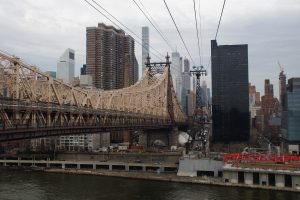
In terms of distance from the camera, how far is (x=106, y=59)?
582 feet

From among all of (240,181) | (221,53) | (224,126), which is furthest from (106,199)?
(221,53)

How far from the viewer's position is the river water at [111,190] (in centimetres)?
4516

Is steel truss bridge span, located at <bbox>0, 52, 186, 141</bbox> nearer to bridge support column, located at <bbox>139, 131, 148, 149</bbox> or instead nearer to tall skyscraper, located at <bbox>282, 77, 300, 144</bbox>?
bridge support column, located at <bbox>139, 131, 148, 149</bbox>

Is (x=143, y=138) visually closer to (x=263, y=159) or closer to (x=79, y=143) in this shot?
(x=79, y=143)

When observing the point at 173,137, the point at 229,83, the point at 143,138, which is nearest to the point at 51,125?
the point at 173,137

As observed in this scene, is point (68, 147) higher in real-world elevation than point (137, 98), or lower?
lower

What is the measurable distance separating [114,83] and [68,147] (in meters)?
79.9

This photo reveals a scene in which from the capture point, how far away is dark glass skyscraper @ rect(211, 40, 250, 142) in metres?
122

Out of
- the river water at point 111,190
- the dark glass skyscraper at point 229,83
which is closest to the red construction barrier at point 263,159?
the river water at point 111,190

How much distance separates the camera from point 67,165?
248 ft

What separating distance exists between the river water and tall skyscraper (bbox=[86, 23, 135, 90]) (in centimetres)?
11290

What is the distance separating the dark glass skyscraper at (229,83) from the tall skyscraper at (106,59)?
52375 mm

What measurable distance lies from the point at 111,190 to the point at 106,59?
132 metres

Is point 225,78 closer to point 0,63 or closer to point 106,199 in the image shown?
point 106,199
